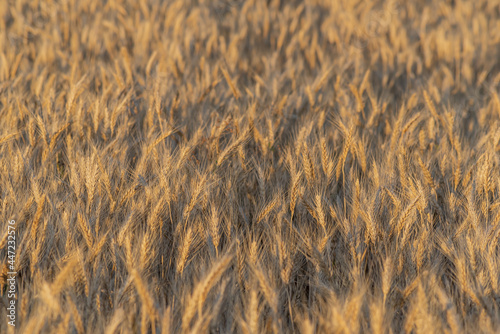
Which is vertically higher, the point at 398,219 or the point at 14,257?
the point at 398,219

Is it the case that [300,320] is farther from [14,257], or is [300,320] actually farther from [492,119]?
[492,119]

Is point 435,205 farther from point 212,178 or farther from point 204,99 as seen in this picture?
point 204,99

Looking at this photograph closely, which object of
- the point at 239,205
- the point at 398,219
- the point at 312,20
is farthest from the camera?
the point at 312,20

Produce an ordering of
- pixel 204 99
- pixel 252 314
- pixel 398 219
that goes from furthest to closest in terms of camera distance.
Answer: pixel 204 99, pixel 398 219, pixel 252 314

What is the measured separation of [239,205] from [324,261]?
44 centimetres

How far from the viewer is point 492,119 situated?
2.50 m

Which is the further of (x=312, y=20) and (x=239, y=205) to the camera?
(x=312, y=20)

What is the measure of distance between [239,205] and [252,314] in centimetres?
67

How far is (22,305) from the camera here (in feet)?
3.98

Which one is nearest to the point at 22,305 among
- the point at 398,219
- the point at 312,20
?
the point at 398,219

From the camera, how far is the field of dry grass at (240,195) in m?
1.28

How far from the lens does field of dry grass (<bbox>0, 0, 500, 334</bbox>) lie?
128 centimetres

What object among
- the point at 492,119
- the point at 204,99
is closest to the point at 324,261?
the point at 204,99

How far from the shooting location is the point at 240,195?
1.87 metres
